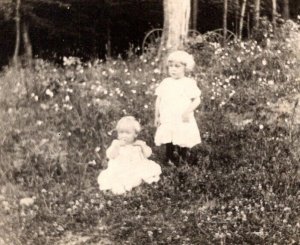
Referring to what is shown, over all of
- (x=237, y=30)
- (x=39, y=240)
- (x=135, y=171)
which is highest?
(x=237, y=30)

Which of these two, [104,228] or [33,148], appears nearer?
[104,228]

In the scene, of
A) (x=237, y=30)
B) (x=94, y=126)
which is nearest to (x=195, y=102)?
(x=94, y=126)

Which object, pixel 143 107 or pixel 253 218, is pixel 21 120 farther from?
pixel 253 218

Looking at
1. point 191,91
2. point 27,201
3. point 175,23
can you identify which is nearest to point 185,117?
point 191,91

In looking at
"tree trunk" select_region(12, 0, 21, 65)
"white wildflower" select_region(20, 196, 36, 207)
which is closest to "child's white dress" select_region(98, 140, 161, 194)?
"white wildflower" select_region(20, 196, 36, 207)

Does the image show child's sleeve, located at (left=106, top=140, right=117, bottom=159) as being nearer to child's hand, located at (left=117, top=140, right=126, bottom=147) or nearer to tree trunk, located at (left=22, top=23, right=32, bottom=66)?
child's hand, located at (left=117, top=140, right=126, bottom=147)

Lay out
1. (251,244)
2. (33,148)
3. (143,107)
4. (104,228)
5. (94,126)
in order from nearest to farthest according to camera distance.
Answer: (251,244)
(104,228)
(33,148)
(94,126)
(143,107)
